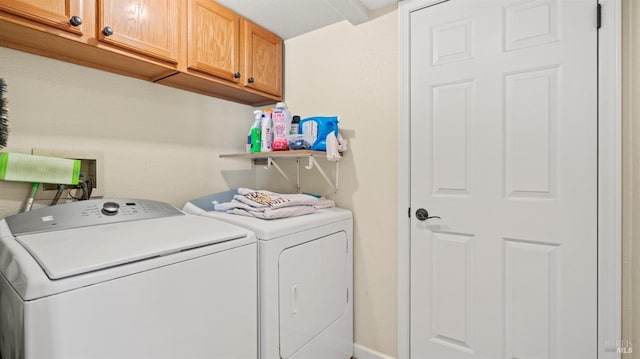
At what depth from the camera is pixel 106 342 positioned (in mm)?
808

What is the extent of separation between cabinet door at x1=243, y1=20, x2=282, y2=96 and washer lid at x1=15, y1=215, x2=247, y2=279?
1091 mm

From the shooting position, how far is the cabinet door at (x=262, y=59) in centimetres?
192

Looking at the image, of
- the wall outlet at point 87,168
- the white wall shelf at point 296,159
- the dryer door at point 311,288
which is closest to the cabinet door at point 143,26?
the wall outlet at point 87,168

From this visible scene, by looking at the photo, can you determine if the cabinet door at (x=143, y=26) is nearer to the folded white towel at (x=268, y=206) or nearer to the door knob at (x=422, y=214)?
the folded white towel at (x=268, y=206)

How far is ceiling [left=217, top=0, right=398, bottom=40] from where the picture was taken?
5.66 ft

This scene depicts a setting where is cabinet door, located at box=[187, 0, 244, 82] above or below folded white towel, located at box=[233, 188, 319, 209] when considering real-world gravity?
above

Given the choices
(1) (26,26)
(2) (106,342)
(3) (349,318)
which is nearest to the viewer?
(2) (106,342)

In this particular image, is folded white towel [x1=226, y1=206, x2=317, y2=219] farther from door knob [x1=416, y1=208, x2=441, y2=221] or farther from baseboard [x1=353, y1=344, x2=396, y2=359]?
baseboard [x1=353, y1=344, x2=396, y2=359]

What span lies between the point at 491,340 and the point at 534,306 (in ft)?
0.93

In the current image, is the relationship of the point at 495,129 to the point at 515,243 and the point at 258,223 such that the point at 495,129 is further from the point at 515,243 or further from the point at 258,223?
the point at 258,223

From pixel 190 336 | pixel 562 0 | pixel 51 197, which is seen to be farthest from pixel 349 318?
pixel 562 0

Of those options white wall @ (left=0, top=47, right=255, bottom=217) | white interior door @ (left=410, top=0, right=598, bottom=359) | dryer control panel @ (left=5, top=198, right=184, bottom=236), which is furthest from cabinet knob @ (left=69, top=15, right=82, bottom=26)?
white interior door @ (left=410, top=0, right=598, bottom=359)

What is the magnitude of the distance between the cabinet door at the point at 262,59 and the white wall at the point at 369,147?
0.33 meters

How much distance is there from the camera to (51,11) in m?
1.14
